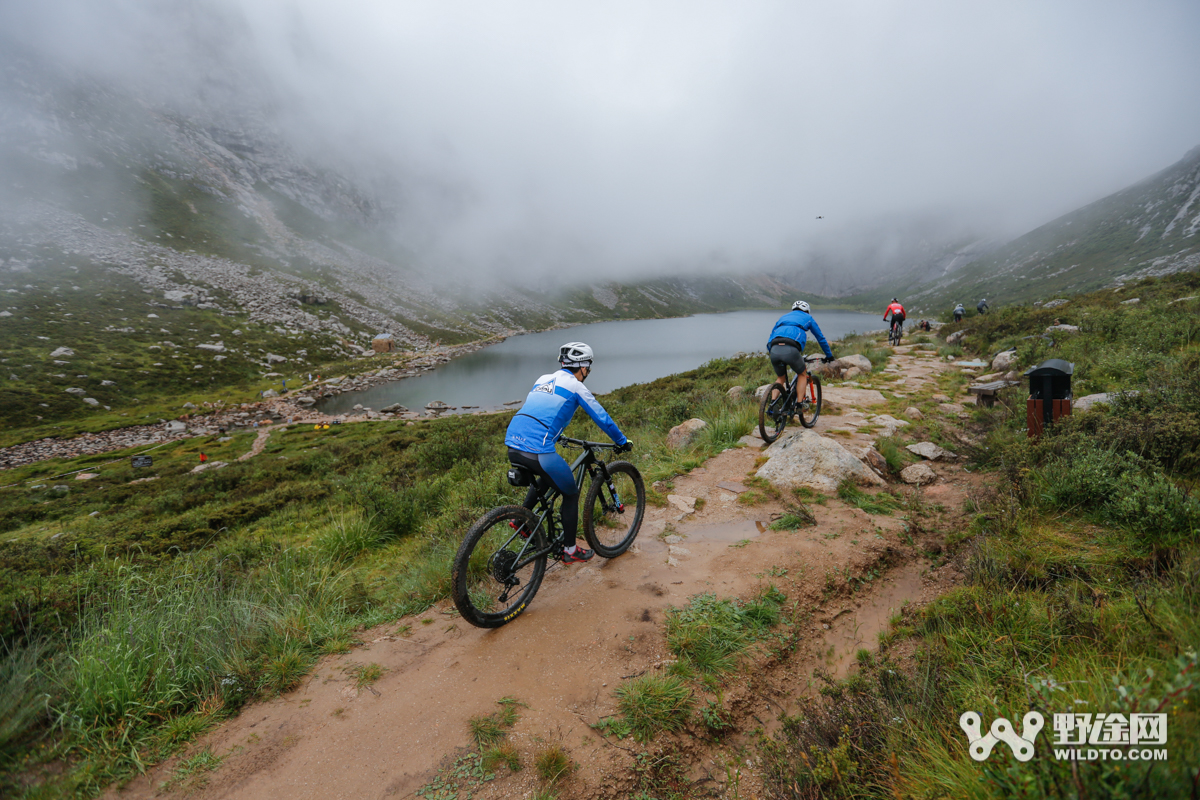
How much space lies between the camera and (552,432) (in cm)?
464

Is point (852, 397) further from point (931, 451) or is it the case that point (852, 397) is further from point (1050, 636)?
point (1050, 636)

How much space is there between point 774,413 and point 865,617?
5.10 metres

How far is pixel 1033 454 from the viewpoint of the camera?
5.83m

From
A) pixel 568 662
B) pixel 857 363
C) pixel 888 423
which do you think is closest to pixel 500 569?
pixel 568 662

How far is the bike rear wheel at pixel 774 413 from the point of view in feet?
29.3

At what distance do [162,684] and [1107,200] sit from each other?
268229mm

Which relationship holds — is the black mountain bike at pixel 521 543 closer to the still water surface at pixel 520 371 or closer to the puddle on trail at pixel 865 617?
the puddle on trail at pixel 865 617

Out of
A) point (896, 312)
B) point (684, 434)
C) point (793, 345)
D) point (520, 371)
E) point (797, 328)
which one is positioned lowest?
point (684, 434)

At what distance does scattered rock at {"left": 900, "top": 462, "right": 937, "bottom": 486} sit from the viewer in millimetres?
7027

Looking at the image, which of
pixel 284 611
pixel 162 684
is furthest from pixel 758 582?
pixel 162 684

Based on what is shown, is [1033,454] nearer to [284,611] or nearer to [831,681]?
[831,681]

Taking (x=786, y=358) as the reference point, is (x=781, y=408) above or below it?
below

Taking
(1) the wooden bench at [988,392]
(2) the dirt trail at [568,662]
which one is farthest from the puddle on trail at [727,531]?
(1) the wooden bench at [988,392]

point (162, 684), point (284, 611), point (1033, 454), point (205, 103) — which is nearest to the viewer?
point (162, 684)
